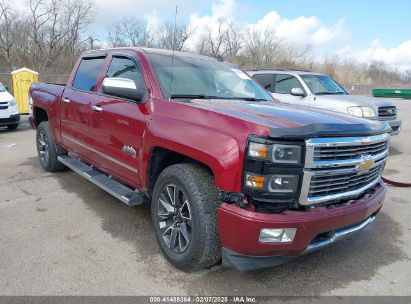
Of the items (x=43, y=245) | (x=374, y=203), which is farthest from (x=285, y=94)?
(x=43, y=245)

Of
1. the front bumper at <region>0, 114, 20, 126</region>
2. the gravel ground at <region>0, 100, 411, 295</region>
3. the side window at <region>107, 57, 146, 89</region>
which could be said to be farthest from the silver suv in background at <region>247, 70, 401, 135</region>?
the front bumper at <region>0, 114, 20, 126</region>

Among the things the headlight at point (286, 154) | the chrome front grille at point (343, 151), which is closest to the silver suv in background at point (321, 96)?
the chrome front grille at point (343, 151)

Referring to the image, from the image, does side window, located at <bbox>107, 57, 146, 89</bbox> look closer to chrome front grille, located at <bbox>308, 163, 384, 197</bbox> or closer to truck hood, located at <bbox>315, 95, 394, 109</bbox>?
chrome front grille, located at <bbox>308, 163, 384, 197</bbox>

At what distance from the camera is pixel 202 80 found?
4.12m

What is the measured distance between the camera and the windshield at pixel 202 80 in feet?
12.6

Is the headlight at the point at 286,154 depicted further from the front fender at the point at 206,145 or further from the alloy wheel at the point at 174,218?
the alloy wheel at the point at 174,218

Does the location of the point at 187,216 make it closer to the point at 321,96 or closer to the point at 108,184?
the point at 108,184

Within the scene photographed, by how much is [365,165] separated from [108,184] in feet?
8.70

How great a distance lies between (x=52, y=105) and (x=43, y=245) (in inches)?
105

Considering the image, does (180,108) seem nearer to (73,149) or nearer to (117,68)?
(117,68)

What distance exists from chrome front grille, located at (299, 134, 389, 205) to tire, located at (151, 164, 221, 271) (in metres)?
0.72

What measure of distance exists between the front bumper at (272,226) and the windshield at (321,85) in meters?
6.78

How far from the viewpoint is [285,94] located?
967 cm

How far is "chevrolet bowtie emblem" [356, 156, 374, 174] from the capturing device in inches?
121
